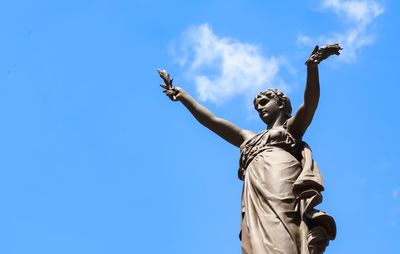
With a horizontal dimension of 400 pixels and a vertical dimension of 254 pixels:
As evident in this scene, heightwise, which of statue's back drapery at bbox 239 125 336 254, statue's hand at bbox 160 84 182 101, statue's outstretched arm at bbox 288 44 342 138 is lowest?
statue's back drapery at bbox 239 125 336 254

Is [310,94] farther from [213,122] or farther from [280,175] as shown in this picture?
[213,122]

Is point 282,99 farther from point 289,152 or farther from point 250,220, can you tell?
point 250,220

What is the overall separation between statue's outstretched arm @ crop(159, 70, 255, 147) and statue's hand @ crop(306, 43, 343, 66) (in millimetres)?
1624

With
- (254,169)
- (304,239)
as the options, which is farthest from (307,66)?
(304,239)

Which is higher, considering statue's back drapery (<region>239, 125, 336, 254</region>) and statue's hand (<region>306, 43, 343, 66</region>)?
statue's hand (<region>306, 43, 343, 66</region>)

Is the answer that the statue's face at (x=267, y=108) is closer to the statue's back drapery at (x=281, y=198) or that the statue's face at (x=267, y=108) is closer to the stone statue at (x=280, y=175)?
the stone statue at (x=280, y=175)

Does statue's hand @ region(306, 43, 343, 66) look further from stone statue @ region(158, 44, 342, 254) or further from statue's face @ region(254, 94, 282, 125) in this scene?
statue's face @ region(254, 94, 282, 125)

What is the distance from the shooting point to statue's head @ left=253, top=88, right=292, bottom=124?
46.0 feet

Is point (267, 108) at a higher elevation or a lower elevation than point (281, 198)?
higher

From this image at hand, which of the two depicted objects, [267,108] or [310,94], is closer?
[310,94]

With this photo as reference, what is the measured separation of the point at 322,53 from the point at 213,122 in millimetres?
2253

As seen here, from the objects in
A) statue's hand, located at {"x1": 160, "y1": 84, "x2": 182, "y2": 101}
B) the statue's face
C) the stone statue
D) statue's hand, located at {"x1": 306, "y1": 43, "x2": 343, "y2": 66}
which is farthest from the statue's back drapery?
statue's hand, located at {"x1": 160, "y1": 84, "x2": 182, "y2": 101}

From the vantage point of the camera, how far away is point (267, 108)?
1405cm

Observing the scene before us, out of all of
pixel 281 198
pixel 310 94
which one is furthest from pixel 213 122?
pixel 281 198
